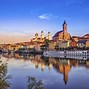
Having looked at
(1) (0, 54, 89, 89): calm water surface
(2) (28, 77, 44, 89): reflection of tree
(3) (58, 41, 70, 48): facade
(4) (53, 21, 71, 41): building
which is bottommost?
(1) (0, 54, 89, 89): calm water surface

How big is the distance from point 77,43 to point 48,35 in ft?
93.2

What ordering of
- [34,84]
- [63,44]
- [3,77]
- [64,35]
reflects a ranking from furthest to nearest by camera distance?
[64,35] → [63,44] → [3,77] → [34,84]

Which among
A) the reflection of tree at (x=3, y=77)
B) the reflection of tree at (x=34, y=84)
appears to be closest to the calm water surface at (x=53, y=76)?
the reflection of tree at (x=3, y=77)

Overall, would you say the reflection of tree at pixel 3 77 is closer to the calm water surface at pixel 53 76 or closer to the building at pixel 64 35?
the calm water surface at pixel 53 76

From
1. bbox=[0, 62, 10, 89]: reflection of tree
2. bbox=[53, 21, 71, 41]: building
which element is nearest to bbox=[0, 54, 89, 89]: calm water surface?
bbox=[0, 62, 10, 89]: reflection of tree

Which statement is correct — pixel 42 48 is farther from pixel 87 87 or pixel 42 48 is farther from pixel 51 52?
pixel 87 87

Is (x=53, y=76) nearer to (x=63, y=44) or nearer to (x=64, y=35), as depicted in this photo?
(x=63, y=44)

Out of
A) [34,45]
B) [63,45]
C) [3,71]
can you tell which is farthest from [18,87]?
[34,45]

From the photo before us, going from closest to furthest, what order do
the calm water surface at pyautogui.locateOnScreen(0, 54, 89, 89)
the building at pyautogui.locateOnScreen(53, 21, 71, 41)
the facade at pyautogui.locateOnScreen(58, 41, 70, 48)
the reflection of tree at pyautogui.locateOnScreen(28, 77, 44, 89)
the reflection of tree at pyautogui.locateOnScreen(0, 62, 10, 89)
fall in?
the reflection of tree at pyautogui.locateOnScreen(28, 77, 44, 89) < the reflection of tree at pyautogui.locateOnScreen(0, 62, 10, 89) < the calm water surface at pyautogui.locateOnScreen(0, 54, 89, 89) < the facade at pyautogui.locateOnScreen(58, 41, 70, 48) < the building at pyautogui.locateOnScreen(53, 21, 71, 41)

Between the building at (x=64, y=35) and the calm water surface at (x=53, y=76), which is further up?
the building at (x=64, y=35)

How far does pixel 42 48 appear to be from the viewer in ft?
319

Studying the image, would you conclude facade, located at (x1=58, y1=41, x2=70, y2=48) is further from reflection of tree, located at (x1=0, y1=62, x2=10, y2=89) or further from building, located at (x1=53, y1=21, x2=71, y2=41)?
reflection of tree, located at (x1=0, y1=62, x2=10, y2=89)

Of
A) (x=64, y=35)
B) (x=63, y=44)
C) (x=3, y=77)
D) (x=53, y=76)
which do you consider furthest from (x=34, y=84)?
(x=64, y=35)

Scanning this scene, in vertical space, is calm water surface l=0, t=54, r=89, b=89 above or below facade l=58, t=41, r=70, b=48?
below
